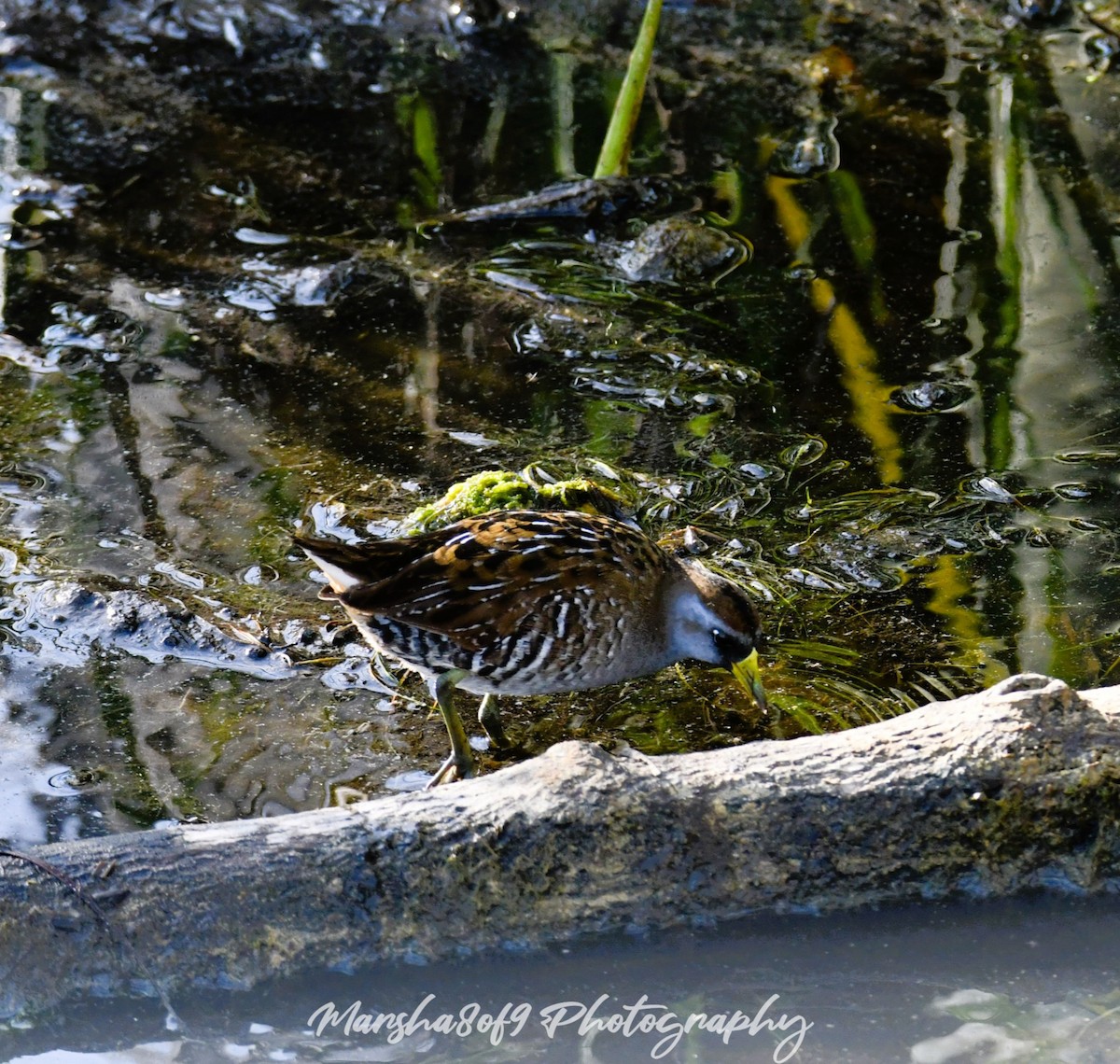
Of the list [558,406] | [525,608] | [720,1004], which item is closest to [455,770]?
[525,608]

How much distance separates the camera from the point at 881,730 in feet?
11.7

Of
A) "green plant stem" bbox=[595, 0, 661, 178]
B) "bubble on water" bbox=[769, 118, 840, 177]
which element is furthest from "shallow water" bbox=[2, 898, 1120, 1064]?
"bubble on water" bbox=[769, 118, 840, 177]

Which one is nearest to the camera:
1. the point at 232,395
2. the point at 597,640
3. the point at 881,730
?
the point at 881,730

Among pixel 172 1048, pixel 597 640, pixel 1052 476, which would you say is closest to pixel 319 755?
pixel 597 640

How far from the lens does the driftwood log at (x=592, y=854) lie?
327 cm

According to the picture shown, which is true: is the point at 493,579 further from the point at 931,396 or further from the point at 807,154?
the point at 807,154

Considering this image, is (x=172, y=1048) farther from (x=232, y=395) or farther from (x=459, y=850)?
(x=232, y=395)

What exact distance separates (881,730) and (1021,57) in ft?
21.6

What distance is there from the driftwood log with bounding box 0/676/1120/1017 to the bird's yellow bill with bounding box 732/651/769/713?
688mm

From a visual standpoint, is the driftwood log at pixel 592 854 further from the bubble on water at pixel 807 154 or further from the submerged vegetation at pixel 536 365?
the bubble on water at pixel 807 154

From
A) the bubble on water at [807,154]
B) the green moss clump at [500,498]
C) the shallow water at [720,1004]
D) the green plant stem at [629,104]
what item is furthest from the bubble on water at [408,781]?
the bubble on water at [807,154]

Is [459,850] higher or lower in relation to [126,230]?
lower

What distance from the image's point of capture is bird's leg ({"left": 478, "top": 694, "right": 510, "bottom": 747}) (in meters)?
4.49

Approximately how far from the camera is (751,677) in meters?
4.27
